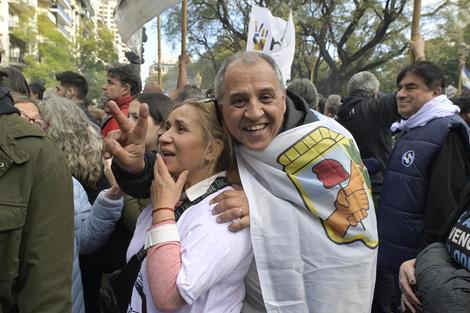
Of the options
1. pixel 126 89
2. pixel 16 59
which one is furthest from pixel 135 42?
pixel 16 59

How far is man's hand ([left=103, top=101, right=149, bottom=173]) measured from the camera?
1.49 metres

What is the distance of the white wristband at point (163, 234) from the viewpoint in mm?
1375

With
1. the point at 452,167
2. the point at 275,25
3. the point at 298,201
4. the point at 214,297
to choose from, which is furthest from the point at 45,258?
the point at 275,25

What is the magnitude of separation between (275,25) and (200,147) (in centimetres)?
527

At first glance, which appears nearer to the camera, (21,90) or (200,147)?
→ (200,147)

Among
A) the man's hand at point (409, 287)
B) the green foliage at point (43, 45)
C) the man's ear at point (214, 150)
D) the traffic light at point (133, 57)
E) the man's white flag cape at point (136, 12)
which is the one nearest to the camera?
the man's ear at point (214, 150)

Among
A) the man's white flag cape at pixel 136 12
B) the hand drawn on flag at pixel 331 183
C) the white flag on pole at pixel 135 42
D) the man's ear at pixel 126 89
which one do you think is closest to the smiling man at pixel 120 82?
the man's ear at pixel 126 89

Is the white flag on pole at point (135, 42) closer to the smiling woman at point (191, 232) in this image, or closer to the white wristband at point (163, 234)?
the smiling woman at point (191, 232)

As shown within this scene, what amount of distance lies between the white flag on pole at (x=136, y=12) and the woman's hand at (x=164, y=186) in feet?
9.51

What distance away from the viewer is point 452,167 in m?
2.54

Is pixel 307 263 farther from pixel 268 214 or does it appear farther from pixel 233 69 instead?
pixel 233 69

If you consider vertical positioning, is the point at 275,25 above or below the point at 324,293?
above

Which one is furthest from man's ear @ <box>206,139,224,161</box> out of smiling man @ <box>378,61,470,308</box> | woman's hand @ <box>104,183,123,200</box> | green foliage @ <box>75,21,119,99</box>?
green foliage @ <box>75,21,119,99</box>

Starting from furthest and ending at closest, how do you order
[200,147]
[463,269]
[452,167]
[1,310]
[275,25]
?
[275,25] → [452,167] → [200,147] → [463,269] → [1,310]
